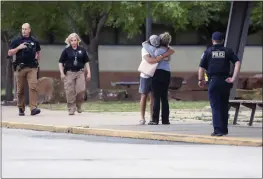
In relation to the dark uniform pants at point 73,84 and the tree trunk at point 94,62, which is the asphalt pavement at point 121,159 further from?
the tree trunk at point 94,62

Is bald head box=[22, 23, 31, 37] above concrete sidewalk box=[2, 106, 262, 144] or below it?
above

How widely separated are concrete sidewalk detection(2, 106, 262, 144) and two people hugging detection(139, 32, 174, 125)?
13.6 inches

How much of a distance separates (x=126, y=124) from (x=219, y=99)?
3.19m

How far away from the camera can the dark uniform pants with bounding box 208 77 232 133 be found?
11836mm

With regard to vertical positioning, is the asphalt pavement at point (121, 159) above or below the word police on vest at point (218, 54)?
below

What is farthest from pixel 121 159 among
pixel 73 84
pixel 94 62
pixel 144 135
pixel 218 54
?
pixel 94 62

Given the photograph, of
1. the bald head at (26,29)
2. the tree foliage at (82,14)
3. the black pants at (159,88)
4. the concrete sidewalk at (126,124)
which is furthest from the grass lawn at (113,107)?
the black pants at (159,88)

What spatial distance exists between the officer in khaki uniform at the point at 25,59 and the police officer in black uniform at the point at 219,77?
564 centimetres

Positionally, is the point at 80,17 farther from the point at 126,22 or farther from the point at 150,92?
the point at 150,92

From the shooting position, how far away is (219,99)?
11.9 metres

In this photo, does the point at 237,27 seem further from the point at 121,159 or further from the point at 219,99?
the point at 121,159

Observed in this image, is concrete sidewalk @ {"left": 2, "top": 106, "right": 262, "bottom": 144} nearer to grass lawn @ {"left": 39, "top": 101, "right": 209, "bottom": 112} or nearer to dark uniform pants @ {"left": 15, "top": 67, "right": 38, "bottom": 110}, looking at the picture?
dark uniform pants @ {"left": 15, "top": 67, "right": 38, "bottom": 110}

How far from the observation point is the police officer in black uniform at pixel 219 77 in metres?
11.8

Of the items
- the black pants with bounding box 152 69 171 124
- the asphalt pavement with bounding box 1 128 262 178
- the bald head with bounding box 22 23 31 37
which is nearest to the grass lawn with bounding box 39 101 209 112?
the bald head with bounding box 22 23 31 37
